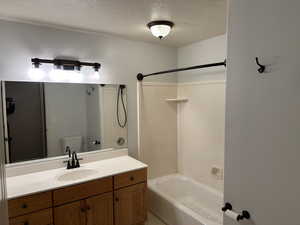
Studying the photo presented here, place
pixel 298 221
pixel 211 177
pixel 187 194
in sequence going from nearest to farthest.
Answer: pixel 298 221 → pixel 211 177 → pixel 187 194

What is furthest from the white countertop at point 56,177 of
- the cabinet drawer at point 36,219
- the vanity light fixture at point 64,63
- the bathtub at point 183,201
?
the vanity light fixture at point 64,63

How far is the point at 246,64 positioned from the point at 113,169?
70.1 inches

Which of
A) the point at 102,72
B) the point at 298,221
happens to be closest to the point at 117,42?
the point at 102,72

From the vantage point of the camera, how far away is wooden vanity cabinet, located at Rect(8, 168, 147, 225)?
5.74 ft

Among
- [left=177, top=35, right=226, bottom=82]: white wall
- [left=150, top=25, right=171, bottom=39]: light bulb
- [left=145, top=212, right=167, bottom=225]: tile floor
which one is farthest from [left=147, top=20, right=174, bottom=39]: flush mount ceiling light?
[left=145, top=212, right=167, bottom=225]: tile floor

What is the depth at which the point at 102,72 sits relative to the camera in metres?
2.61

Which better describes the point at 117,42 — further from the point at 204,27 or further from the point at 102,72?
the point at 204,27

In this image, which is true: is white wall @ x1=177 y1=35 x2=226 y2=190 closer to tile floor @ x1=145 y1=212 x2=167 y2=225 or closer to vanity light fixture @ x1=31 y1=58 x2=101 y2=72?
tile floor @ x1=145 y1=212 x2=167 y2=225

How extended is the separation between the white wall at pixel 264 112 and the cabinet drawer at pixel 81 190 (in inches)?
51.5

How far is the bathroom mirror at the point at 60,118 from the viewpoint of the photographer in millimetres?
2141

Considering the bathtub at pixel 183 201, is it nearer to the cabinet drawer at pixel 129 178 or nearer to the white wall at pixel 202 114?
the white wall at pixel 202 114

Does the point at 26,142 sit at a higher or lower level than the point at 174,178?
higher

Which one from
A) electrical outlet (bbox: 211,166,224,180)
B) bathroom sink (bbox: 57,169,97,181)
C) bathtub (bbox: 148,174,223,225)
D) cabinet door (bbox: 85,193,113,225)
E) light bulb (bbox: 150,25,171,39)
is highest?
light bulb (bbox: 150,25,171,39)

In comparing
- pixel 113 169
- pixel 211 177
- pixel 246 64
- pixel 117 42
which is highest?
pixel 117 42
